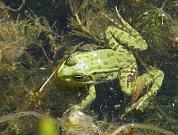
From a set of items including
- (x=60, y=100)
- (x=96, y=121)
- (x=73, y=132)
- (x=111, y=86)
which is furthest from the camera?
(x=111, y=86)

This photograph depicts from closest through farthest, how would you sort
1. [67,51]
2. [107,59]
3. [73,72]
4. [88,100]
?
[73,72] → [88,100] → [107,59] → [67,51]

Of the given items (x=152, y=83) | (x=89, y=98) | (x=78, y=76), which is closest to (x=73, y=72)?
(x=78, y=76)

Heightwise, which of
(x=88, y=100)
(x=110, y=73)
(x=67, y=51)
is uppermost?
(x=67, y=51)

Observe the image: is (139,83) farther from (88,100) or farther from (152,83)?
(88,100)

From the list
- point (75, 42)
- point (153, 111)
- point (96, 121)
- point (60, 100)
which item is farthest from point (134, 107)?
point (75, 42)

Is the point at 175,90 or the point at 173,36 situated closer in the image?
the point at 175,90

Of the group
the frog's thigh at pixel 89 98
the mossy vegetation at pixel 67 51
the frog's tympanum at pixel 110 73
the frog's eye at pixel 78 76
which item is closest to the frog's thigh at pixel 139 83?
the frog's tympanum at pixel 110 73

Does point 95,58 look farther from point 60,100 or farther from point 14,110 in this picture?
point 14,110
